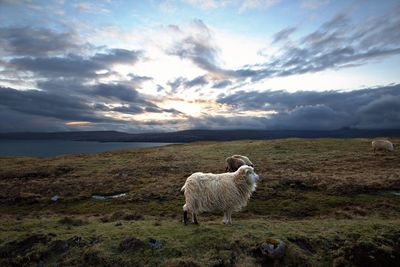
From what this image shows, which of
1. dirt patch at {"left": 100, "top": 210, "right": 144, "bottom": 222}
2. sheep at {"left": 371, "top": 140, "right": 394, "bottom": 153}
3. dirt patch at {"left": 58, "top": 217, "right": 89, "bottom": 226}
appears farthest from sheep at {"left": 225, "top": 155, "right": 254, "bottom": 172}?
sheep at {"left": 371, "top": 140, "right": 394, "bottom": 153}

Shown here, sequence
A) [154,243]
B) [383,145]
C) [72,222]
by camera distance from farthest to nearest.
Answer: [383,145], [72,222], [154,243]

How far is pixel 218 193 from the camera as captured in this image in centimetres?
1121

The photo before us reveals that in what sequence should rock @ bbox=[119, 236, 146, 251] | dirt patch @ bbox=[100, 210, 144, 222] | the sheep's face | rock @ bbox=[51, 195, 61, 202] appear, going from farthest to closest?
rock @ bbox=[51, 195, 61, 202] → dirt patch @ bbox=[100, 210, 144, 222] → the sheep's face → rock @ bbox=[119, 236, 146, 251]

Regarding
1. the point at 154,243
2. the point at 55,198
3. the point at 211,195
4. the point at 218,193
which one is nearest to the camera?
the point at 154,243

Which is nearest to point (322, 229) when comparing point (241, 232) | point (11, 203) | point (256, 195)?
point (241, 232)

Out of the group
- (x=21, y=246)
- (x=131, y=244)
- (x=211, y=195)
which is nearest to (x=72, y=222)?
(x=21, y=246)

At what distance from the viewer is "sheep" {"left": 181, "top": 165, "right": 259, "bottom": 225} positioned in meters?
11.1

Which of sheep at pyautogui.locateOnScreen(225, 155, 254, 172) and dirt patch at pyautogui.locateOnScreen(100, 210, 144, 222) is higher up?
sheep at pyautogui.locateOnScreen(225, 155, 254, 172)

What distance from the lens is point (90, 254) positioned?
8547mm

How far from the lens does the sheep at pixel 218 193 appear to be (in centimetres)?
1106

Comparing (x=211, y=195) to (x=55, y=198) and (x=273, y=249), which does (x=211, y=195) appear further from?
(x=55, y=198)

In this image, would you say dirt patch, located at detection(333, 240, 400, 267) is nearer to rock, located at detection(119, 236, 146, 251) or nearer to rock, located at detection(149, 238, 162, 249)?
rock, located at detection(149, 238, 162, 249)

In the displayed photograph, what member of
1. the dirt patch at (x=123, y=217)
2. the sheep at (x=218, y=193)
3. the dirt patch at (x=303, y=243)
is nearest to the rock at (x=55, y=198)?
the dirt patch at (x=123, y=217)

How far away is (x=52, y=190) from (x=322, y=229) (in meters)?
20.7
